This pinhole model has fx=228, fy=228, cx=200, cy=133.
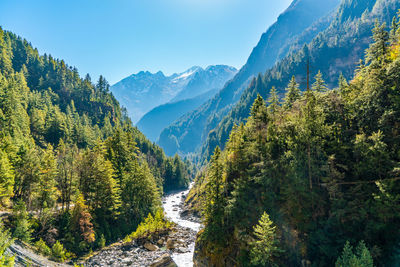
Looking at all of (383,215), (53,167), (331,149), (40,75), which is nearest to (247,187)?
(331,149)

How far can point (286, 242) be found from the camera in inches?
1199

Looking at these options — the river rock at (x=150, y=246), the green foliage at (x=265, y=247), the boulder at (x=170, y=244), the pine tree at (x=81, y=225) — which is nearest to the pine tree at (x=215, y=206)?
the green foliage at (x=265, y=247)

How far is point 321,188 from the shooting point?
30.1m

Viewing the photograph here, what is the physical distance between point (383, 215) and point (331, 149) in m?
10.1

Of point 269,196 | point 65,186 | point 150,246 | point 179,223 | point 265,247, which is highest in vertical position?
point 65,186

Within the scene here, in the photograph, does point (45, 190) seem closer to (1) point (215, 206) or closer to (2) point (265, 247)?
(1) point (215, 206)

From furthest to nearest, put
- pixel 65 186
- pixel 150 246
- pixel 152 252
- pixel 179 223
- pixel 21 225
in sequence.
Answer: pixel 179 223 < pixel 65 186 < pixel 150 246 < pixel 152 252 < pixel 21 225

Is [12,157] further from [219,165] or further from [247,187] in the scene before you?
[247,187]

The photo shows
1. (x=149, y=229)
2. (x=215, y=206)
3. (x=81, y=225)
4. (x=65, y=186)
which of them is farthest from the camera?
(x=149, y=229)

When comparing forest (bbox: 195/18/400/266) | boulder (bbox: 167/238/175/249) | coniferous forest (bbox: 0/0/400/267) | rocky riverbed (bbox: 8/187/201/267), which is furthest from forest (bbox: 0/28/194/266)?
forest (bbox: 195/18/400/266)

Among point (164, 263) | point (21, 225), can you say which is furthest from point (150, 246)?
point (21, 225)

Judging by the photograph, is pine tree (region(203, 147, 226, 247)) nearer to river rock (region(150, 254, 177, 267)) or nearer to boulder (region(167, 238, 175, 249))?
river rock (region(150, 254, 177, 267))

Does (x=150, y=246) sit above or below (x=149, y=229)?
below

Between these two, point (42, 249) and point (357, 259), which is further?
point (42, 249)
